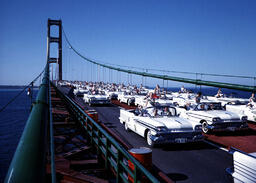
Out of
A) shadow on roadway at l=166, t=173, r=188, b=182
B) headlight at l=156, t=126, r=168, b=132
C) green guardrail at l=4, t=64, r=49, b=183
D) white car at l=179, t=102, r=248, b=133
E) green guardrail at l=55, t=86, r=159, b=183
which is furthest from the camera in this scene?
white car at l=179, t=102, r=248, b=133

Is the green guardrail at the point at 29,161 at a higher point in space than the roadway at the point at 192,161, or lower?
higher

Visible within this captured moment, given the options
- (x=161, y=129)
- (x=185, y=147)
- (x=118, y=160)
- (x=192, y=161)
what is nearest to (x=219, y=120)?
(x=185, y=147)

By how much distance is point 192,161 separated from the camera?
672 centimetres

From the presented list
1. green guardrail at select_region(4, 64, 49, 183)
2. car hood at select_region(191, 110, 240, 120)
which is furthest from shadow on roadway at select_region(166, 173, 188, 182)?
car hood at select_region(191, 110, 240, 120)

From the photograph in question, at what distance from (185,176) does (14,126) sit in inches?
1250

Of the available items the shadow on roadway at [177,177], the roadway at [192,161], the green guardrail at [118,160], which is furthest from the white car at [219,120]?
the green guardrail at [118,160]

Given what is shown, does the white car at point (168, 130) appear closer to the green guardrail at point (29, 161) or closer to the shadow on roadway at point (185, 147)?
the shadow on roadway at point (185, 147)

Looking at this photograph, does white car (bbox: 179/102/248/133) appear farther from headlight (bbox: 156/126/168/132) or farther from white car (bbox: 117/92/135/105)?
white car (bbox: 117/92/135/105)

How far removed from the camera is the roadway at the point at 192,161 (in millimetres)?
5605

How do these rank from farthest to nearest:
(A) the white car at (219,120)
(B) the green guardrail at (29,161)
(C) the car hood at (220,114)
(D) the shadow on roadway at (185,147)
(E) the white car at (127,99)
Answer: (E) the white car at (127,99) < (C) the car hood at (220,114) < (A) the white car at (219,120) < (D) the shadow on roadway at (185,147) < (B) the green guardrail at (29,161)

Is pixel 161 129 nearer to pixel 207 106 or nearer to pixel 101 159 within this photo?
pixel 101 159

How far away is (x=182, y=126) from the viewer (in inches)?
312

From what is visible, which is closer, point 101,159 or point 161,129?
point 101,159

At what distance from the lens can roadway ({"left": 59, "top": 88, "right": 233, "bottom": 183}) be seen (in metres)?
5.61
